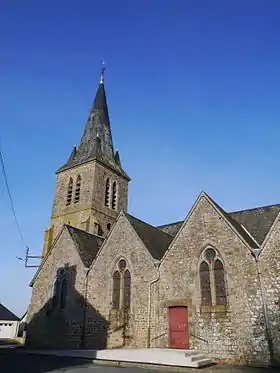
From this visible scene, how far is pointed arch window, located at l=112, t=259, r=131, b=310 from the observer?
17.5 meters

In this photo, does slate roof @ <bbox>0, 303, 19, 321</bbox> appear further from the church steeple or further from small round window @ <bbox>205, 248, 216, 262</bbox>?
small round window @ <bbox>205, 248, 216, 262</bbox>

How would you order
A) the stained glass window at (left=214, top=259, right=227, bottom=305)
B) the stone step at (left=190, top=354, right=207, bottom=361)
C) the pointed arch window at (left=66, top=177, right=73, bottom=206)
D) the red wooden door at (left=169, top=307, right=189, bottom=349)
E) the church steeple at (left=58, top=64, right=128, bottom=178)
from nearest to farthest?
the stone step at (left=190, top=354, right=207, bottom=361), the stained glass window at (left=214, top=259, right=227, bottom=305), the red wooden door at (left=169, top=307, right=189, bottom=349), the pointed arch window at (left=66, top=177, right=73, bottom=206), the church steeple at (left=58, top=64, right=128, bottom=178)

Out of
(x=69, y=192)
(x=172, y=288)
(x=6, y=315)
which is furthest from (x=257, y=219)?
(x=6, y=315)

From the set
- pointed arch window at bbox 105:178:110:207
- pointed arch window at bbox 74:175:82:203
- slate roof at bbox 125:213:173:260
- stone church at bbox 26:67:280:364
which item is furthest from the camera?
pointed arch window at bbox 105:178:110:207

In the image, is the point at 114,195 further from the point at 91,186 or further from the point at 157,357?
the point at 157,357

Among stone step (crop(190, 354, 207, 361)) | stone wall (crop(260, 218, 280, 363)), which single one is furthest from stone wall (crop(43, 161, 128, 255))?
stone wall (crop(260, 218, 280, 363))

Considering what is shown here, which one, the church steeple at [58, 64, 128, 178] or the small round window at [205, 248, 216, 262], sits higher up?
the church steeple at [58, 64, 128, 178]

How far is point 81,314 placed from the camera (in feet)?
60.8

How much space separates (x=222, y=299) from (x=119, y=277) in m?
6.05

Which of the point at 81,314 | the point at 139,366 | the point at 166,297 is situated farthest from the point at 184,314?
the point at 81,314

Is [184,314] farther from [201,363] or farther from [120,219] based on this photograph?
[120,219]

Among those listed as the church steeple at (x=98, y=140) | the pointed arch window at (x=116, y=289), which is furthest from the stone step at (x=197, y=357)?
the church steeple at (x=98, y=140)

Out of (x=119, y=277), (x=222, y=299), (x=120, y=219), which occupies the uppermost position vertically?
(x=120, y=219)

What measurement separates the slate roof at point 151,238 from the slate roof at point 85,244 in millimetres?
3737
